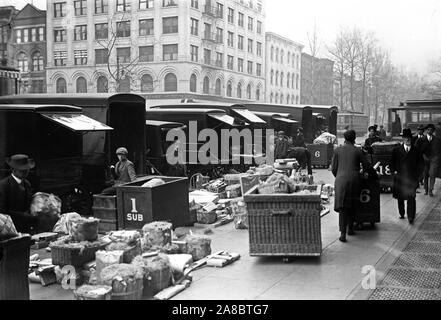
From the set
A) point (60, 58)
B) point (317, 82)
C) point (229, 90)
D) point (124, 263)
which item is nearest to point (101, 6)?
point (60, 58)

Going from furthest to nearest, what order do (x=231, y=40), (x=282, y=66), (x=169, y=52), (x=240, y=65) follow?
(x=282, y=66), (x=240, y=65), (x=231, y=40), (x=169, y=52)

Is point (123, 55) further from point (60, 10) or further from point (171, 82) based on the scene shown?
point (171, 82)

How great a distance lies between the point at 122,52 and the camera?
11.9 meters

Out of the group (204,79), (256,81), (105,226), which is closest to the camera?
(105,226)

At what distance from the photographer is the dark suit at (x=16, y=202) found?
7.54m

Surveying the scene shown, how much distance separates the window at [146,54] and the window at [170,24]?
2.81 feet

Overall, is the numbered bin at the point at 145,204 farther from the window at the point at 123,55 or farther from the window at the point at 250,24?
the window at the point at 250,24

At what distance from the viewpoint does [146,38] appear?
38.8 ft

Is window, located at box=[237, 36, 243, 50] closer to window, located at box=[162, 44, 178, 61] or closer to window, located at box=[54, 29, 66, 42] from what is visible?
window, located at box=[162, 44, 178, 61]

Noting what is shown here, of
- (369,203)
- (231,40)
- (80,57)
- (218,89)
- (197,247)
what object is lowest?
(197,247)

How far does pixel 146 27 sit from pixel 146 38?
1.43 feet
